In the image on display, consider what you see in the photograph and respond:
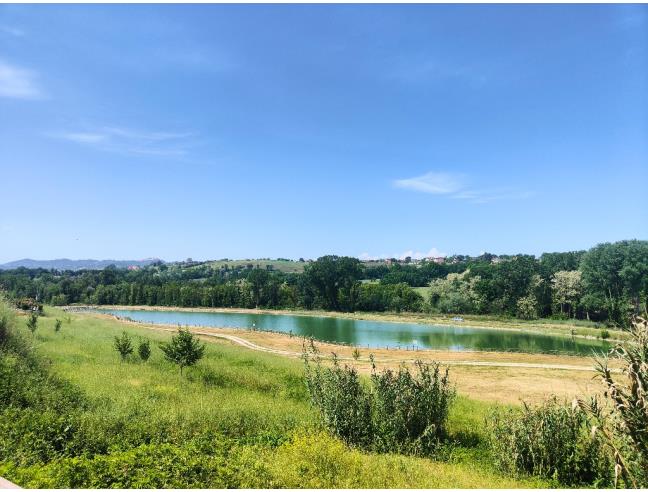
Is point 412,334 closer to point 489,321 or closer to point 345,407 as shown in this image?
point 489,321

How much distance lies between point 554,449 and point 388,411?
516 cm

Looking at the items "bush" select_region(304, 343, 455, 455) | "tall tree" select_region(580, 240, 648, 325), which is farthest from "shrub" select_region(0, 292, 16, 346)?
"tall tree" select_region(580, 240, 648, 325)

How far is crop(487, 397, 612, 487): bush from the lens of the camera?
12000 mm

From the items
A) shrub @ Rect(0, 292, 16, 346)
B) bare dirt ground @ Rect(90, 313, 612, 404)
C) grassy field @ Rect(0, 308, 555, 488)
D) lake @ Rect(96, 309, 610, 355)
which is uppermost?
shrub @ Rect(0, 292, 16, 346)

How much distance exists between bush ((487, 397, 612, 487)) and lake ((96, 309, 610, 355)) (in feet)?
154

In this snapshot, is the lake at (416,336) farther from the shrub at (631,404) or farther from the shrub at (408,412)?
the shrub at (631,404)

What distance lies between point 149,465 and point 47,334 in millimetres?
33928

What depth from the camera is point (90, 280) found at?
6988 inches

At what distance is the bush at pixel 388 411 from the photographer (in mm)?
14375

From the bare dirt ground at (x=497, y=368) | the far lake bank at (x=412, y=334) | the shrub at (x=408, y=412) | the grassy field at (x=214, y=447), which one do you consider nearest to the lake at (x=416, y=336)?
the far lake bank at (x=412, y=334)

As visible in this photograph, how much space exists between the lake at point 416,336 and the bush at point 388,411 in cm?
4625

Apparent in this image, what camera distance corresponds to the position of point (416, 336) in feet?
254

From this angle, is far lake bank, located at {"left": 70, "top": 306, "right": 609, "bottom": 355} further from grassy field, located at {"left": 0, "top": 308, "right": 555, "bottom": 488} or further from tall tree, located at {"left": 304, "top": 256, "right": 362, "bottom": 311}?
grassy field, located at {"left": 0, "top": 308, "right": 555, "bottom": 488}

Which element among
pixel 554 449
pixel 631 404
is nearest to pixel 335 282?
pixel 554 449
